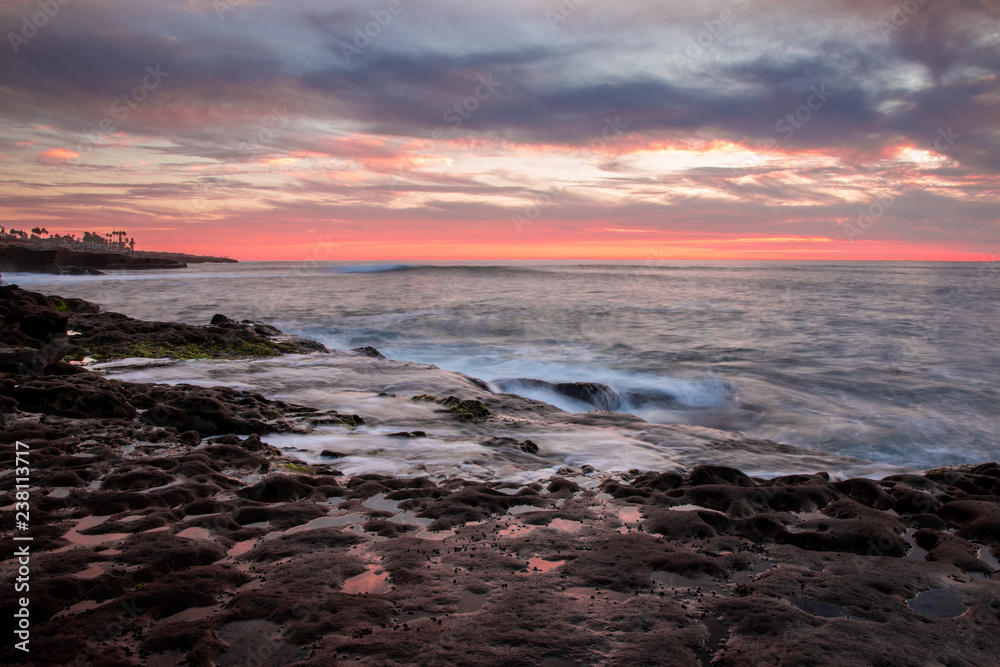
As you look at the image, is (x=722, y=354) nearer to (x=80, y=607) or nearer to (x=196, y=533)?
(x=196, y=533)

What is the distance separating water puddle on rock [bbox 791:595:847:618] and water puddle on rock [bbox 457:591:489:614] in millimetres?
1781

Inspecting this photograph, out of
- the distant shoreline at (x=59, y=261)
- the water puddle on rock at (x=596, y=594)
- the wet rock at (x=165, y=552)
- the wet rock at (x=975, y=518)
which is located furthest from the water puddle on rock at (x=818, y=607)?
the distant shoreline at (x=59, y=261)

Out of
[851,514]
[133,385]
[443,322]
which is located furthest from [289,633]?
[443,322]

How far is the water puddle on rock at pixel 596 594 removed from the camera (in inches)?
119

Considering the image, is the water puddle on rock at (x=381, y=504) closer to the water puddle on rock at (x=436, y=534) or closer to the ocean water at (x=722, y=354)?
the water puddle on rock at (x=436, y=534)

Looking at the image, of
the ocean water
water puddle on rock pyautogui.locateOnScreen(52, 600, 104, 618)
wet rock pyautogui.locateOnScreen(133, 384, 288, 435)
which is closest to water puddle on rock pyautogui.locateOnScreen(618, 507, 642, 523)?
water puddle on rock pyautogui.locateOnScreen(52, 600, 104, 618)

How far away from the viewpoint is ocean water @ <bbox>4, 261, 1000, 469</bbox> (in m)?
9.53

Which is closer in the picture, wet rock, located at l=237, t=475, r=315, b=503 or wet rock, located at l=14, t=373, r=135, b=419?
wet rock, located at l=237, t=475, r=315, b=503

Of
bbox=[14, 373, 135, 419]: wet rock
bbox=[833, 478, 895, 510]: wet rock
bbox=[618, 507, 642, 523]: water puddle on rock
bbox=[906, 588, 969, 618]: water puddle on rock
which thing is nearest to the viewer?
bbox=[906, 588, 969, 618]: water puddle on rock

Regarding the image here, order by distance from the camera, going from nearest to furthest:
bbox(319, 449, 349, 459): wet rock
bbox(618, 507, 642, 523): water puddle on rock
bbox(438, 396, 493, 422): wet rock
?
bbox(618, 507, 642, 523): water puddle on rock, bbox(319, 449, 349, 459): wet rock, bbox(438, 396, 493, 422): wet rock

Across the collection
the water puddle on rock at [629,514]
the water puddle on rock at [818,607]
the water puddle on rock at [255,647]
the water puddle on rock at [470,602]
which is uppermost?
the water puddle on rock at [255,647]

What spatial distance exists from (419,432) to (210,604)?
4255 mm

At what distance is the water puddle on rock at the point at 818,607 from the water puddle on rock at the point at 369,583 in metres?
2.36

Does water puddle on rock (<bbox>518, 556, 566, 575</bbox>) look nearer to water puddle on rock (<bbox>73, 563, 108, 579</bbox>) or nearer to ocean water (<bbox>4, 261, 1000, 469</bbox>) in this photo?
water puddle on rock (<bbox>73, 563, 108, 579</bbox>)
